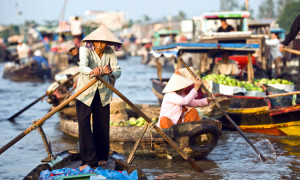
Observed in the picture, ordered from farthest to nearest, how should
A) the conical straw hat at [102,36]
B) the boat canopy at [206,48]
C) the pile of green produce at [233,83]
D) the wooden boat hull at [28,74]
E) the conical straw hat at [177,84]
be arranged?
1. the wooden boat hull at [28,74]
2. the boat canopy at [206,48]
3. the pile of green produce at [233,83]
4. the conical straw hat at [177,84]
5. the conical straw hat at [102,36]

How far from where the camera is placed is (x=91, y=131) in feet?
18.1

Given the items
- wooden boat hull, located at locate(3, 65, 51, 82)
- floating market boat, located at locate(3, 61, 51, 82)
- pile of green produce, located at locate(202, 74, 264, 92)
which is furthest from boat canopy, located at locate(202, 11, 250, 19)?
wooden boat hull, located at locate(3, 65, 51, 82)

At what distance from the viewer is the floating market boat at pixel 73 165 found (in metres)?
4.95

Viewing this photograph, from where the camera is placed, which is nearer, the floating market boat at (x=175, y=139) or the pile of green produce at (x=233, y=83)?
the floating market boat at (x=175, y=139)

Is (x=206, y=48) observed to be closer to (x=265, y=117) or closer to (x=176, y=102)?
(x=265, y=117)

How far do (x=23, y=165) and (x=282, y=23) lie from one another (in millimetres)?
34079

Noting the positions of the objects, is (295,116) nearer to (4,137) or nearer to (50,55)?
(4,137)

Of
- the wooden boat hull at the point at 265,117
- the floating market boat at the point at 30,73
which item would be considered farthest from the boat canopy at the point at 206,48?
the floating market boat at the point at 30,73

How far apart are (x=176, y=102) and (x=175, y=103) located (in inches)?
1.1

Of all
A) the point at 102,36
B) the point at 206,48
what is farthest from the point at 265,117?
the point at 102,36

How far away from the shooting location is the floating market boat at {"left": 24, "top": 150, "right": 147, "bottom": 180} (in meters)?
4.95

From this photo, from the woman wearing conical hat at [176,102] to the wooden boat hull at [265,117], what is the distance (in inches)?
81.3

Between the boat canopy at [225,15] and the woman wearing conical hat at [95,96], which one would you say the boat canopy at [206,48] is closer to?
the boat canopy at [225,15]

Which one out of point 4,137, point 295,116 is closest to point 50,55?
point 4,137
